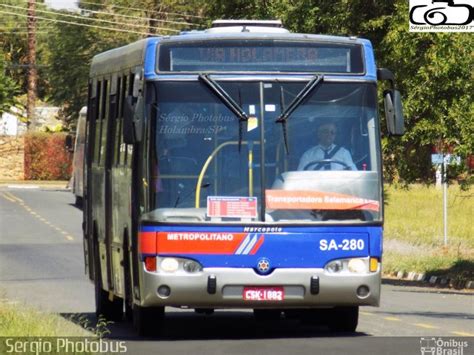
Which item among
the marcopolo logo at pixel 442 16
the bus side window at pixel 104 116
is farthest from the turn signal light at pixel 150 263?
the marcopolo logo at pixel 442 16

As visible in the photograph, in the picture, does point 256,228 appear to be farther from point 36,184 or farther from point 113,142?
point 36,184

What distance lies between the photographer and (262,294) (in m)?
14.3

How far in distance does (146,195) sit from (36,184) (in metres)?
65.7

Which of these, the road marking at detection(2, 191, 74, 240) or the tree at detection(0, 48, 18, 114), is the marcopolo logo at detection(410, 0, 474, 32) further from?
the tree at detection(0, 48, 18, 114)

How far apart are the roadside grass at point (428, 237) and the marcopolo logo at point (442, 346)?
13.4 metres

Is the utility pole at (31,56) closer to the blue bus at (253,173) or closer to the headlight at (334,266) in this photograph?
the blue bus at (253,173)

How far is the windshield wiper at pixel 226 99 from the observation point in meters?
14.6

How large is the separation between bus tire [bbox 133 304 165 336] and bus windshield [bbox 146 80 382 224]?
3.94ft

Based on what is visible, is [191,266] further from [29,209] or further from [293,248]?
[29,209]

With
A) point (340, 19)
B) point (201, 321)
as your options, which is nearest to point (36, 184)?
point (340, 19)

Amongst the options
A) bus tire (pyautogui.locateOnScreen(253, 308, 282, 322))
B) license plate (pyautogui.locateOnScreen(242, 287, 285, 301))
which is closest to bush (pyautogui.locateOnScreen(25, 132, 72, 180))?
bus tire (pyautogui.locateOnScreen(253, 308, 282, 322))

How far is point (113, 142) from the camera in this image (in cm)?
1661

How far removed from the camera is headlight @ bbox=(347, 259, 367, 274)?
47.3ft

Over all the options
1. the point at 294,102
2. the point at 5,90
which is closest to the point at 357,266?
the point at 294,102
